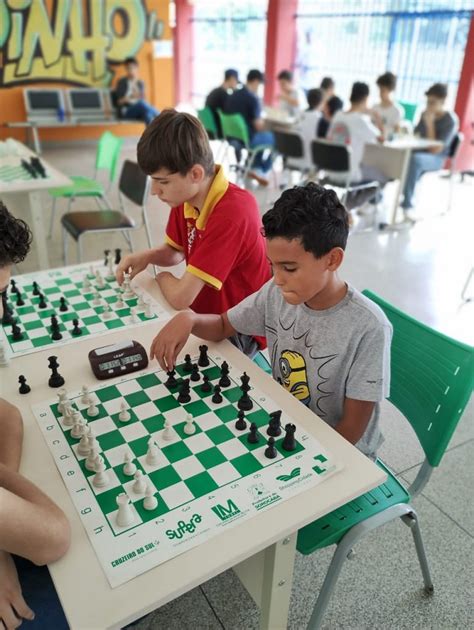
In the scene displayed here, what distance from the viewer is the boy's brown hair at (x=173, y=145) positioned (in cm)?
148

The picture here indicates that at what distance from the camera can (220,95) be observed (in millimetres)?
6449

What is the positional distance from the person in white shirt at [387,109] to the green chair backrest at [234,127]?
Result: 150cm

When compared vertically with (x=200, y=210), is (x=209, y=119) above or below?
below

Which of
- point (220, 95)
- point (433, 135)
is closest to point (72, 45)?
point (220, 95)

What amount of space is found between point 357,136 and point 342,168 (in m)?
0.58

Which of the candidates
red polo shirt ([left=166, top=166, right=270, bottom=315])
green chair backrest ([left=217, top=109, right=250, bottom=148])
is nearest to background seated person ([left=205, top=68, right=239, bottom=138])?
green chair backrest ([left=217, top=109, right=250, bottom=148])

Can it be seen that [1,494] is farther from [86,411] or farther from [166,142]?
[166,142]

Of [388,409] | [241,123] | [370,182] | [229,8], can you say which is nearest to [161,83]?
[229,8]

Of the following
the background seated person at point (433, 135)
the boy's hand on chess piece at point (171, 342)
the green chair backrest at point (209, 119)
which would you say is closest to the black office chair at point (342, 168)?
the background seated person at point (433, 135)

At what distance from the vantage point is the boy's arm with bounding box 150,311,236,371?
4.10 ft

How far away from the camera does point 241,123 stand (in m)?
5.78

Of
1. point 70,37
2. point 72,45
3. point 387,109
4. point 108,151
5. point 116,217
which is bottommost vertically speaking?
point 116,217

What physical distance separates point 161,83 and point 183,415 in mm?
9175

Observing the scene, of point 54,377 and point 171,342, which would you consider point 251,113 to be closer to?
point 171,342
